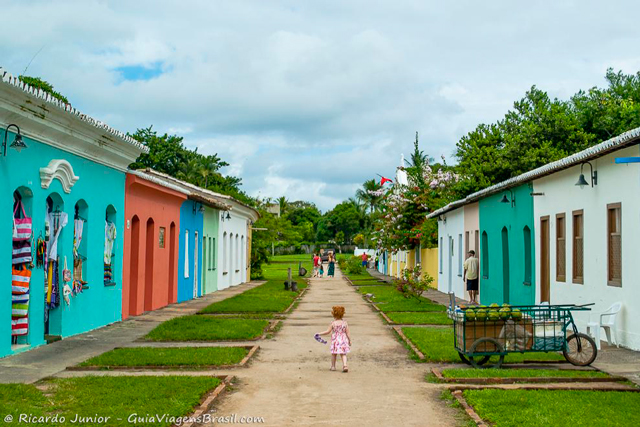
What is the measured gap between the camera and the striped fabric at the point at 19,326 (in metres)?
12.1

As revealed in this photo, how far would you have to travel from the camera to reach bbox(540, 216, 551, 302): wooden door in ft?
58.4

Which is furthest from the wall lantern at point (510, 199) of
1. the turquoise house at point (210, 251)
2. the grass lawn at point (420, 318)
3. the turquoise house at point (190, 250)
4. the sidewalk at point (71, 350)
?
the turquoise house at point (210, 251)

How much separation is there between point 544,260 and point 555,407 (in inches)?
417

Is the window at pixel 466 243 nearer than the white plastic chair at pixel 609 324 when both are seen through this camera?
No

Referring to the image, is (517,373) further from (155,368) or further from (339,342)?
(155,368)

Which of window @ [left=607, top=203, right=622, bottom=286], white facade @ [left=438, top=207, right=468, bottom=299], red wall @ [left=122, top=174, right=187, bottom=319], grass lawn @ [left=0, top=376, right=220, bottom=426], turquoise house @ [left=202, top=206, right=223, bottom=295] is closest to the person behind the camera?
grass lawn @ [left=0, top=376, right=220, bottom=426]

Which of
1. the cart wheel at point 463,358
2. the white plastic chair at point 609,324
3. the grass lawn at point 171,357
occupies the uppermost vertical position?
the white plastic chair at point 609,324

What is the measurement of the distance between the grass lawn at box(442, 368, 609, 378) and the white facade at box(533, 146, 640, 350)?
2730 mm

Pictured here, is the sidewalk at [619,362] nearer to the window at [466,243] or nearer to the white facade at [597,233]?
the white facade at [597,233]

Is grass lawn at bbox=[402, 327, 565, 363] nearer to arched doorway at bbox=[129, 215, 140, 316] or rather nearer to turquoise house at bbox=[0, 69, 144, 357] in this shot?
turquoise house at bbox=[0, 69, 144, 357]

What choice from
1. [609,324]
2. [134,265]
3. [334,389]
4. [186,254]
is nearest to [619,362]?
[609,324]

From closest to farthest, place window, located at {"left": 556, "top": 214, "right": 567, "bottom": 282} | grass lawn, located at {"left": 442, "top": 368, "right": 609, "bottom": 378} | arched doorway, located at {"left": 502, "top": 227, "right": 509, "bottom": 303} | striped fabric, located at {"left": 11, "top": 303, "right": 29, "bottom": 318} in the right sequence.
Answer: grass lawn, located at {"left": 442, "top": 368, "right": 609, "bottom": 378} → striped fabric, located at {"left": 11, "top": 303, "right": 29, "bottom": 318} → window, located at {"left": 556, "top": 214, "right": 567, "bottom": 282} → arched doorway, located at {"left": 502, "top": 227, "right": 509, "bottom": 303}

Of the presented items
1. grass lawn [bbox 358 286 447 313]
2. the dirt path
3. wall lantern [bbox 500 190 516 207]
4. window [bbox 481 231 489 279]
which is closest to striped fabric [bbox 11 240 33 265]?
the dirt path

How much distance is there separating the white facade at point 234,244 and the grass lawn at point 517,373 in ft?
77.8
